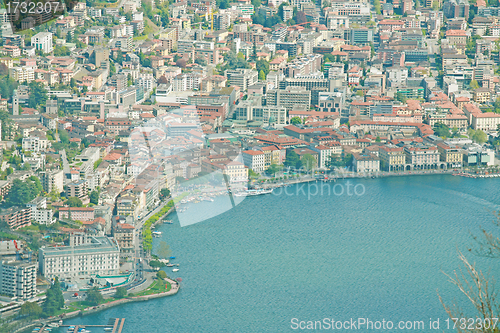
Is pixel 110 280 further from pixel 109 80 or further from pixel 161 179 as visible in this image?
pixel 109 80

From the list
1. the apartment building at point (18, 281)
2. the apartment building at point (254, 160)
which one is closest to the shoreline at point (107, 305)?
the apartment building at point (18, 281)

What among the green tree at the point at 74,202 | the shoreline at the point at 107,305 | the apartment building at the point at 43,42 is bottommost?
the shoreline at the point at 107,305

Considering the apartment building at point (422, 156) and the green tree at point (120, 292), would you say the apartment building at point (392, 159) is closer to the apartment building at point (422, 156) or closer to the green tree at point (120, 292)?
the apartment building at point (422, 156)

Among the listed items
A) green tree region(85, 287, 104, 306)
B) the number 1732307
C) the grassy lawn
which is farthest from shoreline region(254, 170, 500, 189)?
the number 1732307

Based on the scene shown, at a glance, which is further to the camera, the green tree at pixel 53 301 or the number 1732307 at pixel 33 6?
the green tree at pixel 53 301

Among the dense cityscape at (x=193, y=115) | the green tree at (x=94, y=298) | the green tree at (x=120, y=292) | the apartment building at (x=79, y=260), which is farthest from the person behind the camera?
the dense cityscape at (x=193, y=115)

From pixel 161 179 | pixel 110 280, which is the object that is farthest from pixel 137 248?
pixel 161 179

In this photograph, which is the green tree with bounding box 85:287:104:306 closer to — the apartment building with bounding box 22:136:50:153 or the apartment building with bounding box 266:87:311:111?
the apartment building with bounding box 22:136:50:153
